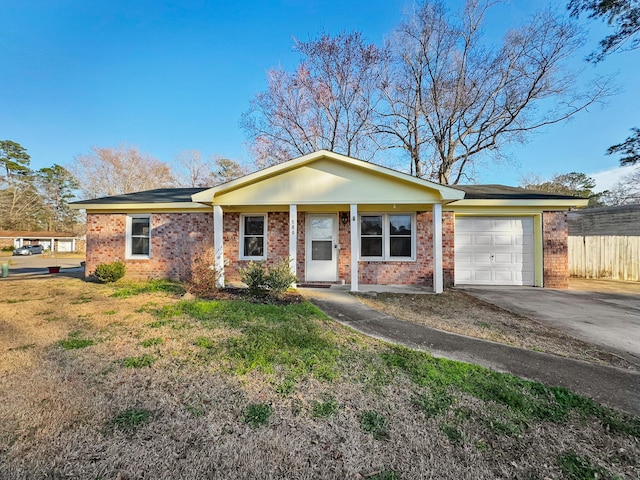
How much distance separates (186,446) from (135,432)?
47 centimetres

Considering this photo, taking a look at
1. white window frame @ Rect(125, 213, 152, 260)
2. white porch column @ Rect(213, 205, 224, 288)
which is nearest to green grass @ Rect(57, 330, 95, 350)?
white porch column @ Rect(213, 205, 224, 288)

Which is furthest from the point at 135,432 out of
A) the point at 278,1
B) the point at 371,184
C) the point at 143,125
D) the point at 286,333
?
the point at 143,125

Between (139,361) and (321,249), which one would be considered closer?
(139,361)

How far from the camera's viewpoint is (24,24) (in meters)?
10.3

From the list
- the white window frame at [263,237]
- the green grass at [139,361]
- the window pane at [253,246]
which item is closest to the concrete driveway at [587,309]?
the green grass at [139,361]

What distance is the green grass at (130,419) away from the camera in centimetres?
224

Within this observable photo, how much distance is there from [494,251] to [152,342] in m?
9.71

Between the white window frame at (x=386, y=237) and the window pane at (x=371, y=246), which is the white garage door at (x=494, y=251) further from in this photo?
the window pane at (x=371, y=246)

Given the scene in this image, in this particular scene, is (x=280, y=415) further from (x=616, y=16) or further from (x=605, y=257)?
(x=605, y=257)

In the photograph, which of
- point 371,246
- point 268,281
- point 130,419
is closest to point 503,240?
point 371,246

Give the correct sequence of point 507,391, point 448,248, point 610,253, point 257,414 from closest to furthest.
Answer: point 257,414 < point 507,391 < point 448,248 < point 610,253

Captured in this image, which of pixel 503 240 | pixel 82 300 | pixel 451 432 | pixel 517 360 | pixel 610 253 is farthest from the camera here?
pixel 610 253

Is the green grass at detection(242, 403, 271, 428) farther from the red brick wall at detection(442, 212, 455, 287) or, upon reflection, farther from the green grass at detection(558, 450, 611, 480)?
the red brick wall at detection(442, 212, 455, 287)

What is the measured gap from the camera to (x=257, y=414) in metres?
2.44
